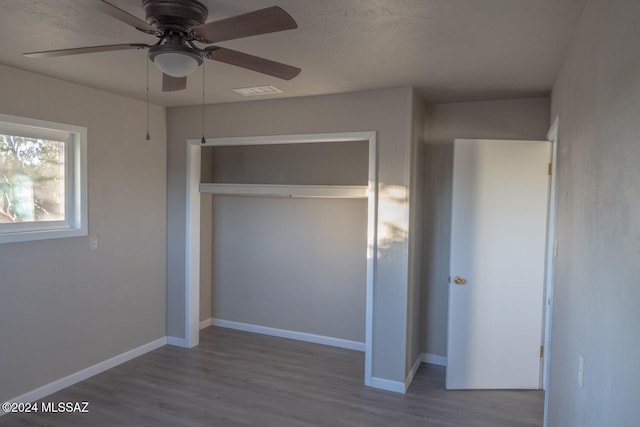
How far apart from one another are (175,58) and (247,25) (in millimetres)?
347

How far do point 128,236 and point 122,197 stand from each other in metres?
0.37

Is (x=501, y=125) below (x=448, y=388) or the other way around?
the other way around

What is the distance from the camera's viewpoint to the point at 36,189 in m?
3.39

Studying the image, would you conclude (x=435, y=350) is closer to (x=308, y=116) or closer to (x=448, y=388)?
(x=448, y=388)

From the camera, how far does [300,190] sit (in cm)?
406

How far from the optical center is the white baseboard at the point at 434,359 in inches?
165

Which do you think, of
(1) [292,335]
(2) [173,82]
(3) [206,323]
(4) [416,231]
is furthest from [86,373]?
(4) [416,231]

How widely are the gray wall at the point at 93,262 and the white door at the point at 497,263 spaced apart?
2.91m

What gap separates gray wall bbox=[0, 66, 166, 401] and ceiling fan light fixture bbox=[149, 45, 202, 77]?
2026 millimetres

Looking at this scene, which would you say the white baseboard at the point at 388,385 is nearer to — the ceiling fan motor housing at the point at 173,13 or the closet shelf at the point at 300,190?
the closet shelf at the point at 300,190

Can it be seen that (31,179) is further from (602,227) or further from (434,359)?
(434,359)

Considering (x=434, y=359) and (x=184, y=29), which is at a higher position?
(x=184, y=29)

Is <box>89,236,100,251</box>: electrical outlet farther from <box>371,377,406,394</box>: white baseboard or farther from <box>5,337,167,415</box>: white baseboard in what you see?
<box>371,377,406,394</box>: white baseboard

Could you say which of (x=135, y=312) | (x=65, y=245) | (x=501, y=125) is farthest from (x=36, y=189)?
(x=501, y=125)
